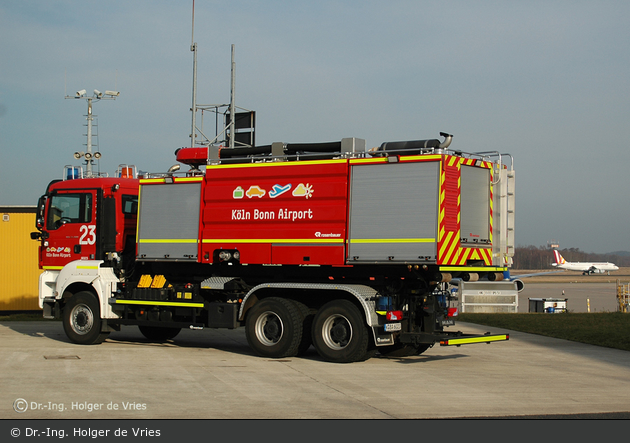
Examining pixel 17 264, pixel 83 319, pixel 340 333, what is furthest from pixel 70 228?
pixel 17 264

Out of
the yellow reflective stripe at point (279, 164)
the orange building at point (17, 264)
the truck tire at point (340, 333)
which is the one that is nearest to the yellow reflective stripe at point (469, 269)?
the truck tire at point (340, 333)

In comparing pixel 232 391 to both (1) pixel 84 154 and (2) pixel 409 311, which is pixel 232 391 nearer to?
(2) pixel 409 311

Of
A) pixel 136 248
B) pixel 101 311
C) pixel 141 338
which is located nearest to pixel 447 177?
pixel 136 248

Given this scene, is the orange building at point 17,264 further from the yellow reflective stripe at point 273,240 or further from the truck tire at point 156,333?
the yellow reflective stripe at point 273,240

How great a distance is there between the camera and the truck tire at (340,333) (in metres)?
12.1

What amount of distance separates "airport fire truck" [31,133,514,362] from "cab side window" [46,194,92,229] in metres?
0.03

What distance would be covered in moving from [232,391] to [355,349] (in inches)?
126

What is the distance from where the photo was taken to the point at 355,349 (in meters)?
12.1

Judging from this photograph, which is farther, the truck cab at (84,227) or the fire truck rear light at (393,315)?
the truck cab at (84,227)

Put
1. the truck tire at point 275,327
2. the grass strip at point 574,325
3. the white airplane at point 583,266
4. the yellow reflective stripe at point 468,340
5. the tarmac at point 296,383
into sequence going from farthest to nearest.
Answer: the white airplane at point 583,266
the grass strip at point 574,325
the truck tire at point 275,327
the yellow reflective stripe at point 468,340
the tarmac at point 296,383

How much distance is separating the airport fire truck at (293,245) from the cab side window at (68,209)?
0.03 meters

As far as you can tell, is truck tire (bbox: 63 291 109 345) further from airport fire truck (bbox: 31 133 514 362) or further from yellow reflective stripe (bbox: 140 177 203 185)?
yellow reflective stripe (bbox: 140 177 203 185)

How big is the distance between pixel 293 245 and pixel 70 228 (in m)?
5.62

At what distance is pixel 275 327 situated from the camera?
42.8ft
